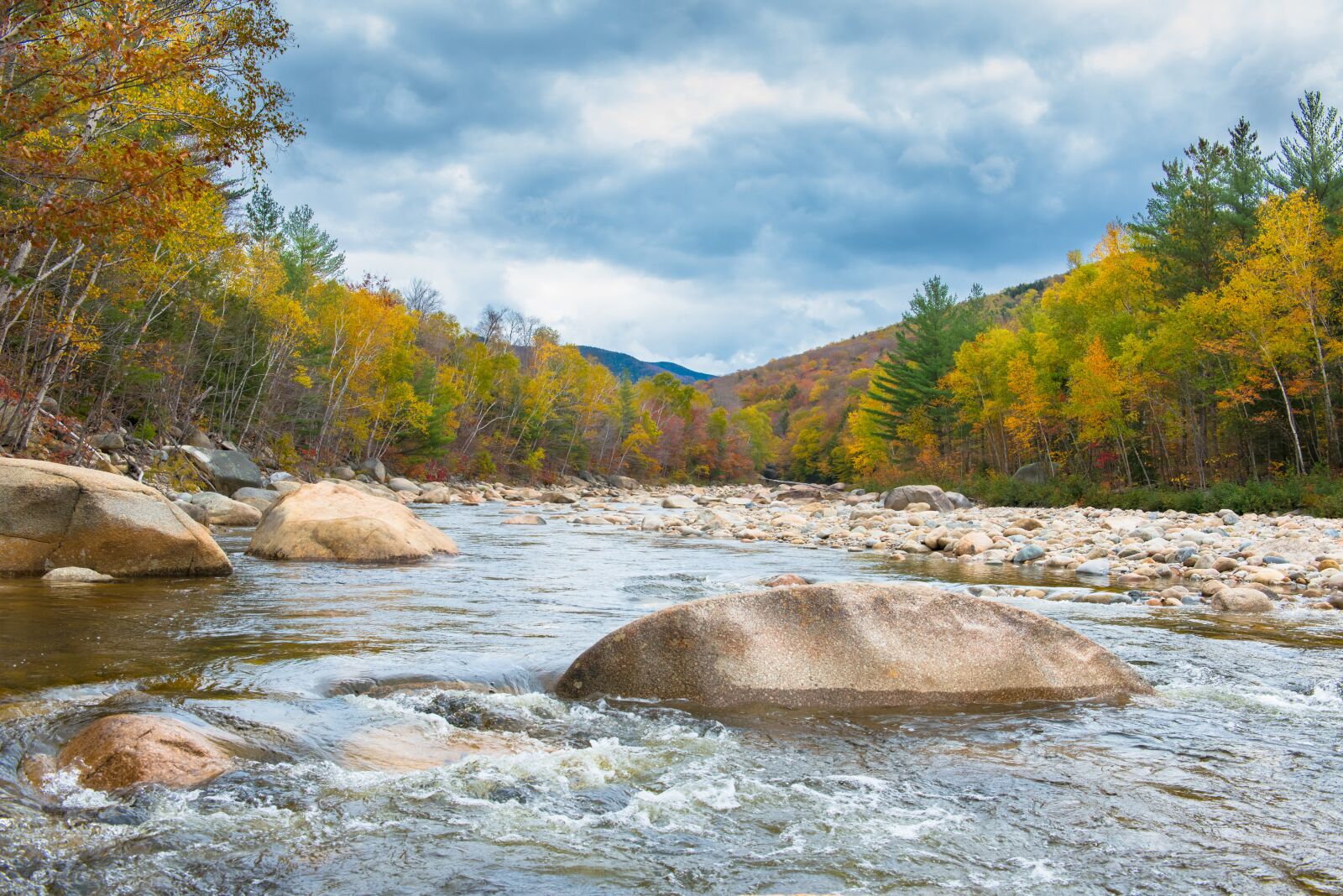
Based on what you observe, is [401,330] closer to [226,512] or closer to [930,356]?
[226,512]

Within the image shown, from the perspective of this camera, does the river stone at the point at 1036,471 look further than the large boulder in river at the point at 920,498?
Yes

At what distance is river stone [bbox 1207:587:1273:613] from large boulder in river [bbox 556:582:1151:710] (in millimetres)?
4419

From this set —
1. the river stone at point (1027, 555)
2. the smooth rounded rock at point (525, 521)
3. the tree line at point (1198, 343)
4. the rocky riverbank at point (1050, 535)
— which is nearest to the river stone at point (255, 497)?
the rocky riverbank at point (1050, 535)

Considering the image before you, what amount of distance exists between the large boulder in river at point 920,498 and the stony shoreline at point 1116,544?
344 centimetres

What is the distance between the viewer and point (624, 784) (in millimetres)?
3291

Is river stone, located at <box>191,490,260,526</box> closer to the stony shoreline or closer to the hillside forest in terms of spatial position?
the hillside forest

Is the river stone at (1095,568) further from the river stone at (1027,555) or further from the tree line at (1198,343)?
the tree line at (1198,343)

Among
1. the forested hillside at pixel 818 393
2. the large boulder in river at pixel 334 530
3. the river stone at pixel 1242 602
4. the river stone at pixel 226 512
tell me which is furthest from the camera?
the forested hillside at pixel 818 393

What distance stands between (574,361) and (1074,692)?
5507 centimetres

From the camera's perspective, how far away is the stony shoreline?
9398mm

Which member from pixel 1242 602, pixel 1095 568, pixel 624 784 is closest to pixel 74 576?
pixel 624 784

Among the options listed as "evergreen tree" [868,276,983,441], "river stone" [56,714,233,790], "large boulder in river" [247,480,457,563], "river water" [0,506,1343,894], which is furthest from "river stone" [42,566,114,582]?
"evergreen tree" [868,276,983,441]

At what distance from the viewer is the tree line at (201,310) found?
7.72 meters

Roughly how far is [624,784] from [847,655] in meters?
1.91
